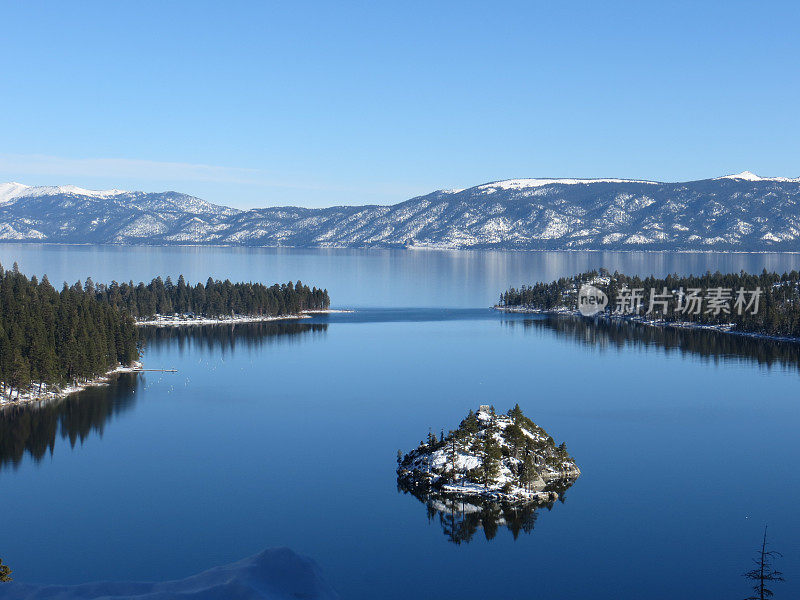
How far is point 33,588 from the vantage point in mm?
52562

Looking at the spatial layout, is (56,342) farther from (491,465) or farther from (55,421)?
(491,465)

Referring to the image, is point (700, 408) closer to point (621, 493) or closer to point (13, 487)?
point (621, 493)

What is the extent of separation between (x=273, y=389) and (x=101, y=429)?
33.7 meters

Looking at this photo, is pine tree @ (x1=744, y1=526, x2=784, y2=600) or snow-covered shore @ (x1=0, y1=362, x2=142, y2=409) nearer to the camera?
pine tree @ (x1=744, y1=526, x2=784, y2=600)

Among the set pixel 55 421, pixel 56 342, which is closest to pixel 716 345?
pixel 56 342

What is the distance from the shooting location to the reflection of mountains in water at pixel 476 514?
6731cm

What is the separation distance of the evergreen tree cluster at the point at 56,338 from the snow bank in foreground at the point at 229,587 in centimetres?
6353

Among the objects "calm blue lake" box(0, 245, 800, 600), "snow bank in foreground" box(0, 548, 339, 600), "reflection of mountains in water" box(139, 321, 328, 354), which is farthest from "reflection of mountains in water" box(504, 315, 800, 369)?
"snow bank in foreground" box(0, 548, 339, 600)

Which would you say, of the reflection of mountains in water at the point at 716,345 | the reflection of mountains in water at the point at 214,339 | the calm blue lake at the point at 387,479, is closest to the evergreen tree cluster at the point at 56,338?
the calm blue lake at the point at 387,479

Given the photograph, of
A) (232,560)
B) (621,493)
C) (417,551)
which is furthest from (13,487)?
(621,493)

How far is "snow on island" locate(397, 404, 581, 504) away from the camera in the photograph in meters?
75.6

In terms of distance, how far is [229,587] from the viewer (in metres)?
51.9

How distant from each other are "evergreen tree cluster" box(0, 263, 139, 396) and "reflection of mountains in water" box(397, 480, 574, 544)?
206 feet

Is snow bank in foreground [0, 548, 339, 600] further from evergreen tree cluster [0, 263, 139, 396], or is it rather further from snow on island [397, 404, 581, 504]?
evergreen tree cluster [0, 263, 139, 396]
